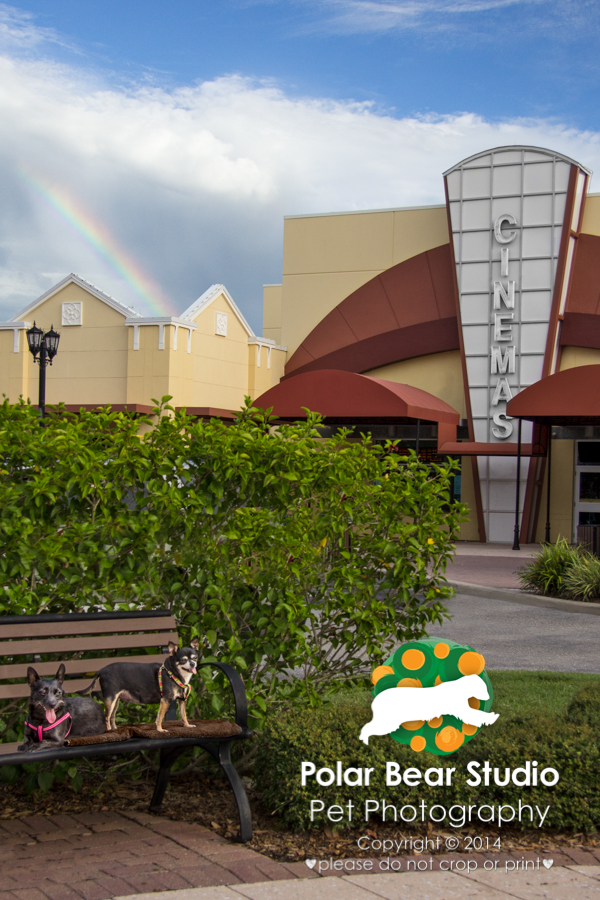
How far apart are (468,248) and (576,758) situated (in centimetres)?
2325

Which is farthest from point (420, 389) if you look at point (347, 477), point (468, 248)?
point (347, 477)

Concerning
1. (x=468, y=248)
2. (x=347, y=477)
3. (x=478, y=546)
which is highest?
(x=468, y=248)

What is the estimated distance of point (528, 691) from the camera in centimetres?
805

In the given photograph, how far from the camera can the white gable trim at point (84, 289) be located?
25.9m

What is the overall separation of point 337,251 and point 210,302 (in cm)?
484

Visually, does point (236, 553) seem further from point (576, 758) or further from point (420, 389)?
point (420, 389)

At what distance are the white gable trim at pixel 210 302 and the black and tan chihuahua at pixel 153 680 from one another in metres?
21.7

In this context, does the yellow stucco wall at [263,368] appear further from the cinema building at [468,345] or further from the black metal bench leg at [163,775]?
the black metal bench leg at [163,775]

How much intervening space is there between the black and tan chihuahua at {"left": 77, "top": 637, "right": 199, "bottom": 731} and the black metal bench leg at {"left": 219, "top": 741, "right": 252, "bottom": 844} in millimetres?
218

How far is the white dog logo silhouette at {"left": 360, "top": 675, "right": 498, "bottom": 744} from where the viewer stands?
4.92m

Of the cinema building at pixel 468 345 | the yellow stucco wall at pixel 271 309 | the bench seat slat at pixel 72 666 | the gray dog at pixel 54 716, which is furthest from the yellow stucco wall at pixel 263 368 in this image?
the gray dog at pixel 54 716

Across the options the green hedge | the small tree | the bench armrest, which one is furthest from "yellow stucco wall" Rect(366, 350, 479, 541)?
the bench armrest

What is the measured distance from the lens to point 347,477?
5.69 m

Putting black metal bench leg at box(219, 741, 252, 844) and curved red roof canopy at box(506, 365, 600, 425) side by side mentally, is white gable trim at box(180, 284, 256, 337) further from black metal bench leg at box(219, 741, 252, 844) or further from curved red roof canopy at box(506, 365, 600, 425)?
black metal bench leg at box(219, 741, 252, 844)
